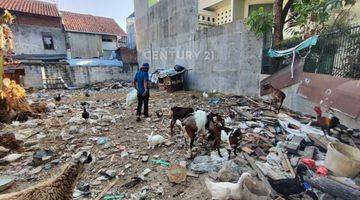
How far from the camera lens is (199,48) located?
10.9 metres

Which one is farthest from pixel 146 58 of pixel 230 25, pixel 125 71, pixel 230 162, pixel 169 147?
pixel 230 162

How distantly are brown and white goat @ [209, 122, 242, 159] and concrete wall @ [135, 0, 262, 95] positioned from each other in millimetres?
4409

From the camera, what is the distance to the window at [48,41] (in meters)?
18.5

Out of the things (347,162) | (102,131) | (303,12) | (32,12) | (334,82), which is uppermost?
(32,12)

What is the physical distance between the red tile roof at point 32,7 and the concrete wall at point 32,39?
4.00 feet

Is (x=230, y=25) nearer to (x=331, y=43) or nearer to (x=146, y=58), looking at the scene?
(x=331, y=43)

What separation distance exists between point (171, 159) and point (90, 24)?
2192 centimetres

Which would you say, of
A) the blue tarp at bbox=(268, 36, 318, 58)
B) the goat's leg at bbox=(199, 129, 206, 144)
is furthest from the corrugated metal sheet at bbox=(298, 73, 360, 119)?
the goat's leg at bbox=(199, 129, 206, 144)

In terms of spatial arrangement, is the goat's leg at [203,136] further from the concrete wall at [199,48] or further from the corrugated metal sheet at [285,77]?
the concrete wall at [199,48]

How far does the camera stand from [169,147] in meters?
4.36

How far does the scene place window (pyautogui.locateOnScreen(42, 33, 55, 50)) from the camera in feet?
60.5

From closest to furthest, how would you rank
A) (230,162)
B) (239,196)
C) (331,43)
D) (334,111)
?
(239,196) < (230,162) < (334,111) < (331,43)

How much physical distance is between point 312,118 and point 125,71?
15596 mm

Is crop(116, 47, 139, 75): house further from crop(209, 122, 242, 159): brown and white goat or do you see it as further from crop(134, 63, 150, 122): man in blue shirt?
crop(209, 122, 242, 159): brown and white goat
